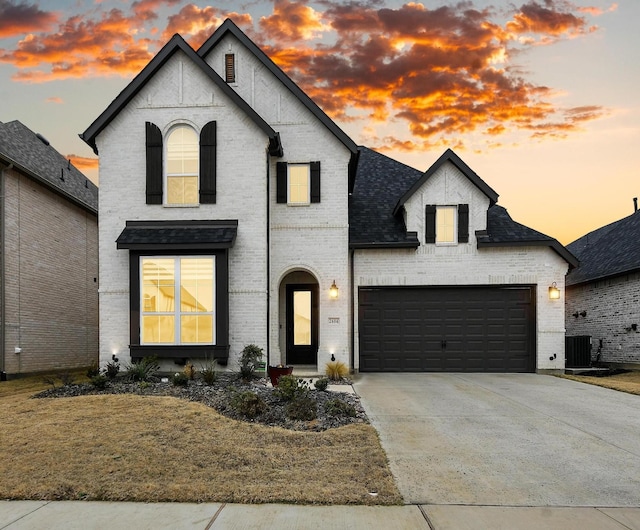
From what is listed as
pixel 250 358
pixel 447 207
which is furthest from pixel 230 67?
pixel 250 358

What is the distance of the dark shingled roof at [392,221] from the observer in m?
16.7

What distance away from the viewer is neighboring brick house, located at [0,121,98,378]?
661 inches

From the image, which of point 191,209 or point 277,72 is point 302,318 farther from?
point 277,72

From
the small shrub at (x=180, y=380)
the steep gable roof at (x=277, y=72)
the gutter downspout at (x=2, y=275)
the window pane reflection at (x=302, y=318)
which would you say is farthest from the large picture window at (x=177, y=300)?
the gutter downspout at (x=2, y=275)

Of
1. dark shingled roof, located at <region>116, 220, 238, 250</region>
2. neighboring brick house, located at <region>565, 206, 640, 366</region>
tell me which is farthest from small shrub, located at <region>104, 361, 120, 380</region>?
neighboring brick house, located at <region>565, 206, 640, 366</region>

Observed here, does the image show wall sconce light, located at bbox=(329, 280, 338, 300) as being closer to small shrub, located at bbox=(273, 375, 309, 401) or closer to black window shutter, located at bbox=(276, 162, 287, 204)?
black window shutter, located at bbox=(276, 162, 287, 204)

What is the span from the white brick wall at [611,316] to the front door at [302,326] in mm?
11619

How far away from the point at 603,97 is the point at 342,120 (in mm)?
9326

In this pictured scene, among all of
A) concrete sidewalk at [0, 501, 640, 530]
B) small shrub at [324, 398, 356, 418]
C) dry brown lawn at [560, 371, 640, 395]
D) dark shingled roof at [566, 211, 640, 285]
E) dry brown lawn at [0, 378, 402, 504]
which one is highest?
dark shingled roof at [566, 211, 640, 285]

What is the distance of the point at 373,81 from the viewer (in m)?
19.1

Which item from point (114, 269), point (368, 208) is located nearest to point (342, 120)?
point (368, 208)

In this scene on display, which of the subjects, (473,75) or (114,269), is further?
Result: (473,75)

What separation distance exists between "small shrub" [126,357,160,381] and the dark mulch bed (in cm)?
25

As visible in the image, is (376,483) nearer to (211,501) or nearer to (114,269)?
(211,501)
